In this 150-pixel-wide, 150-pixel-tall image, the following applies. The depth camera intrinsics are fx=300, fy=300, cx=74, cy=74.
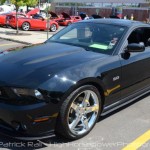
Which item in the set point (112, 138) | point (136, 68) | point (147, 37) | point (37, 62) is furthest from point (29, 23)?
point (112, 138)

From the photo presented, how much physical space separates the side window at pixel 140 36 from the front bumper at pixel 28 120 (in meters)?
2.14

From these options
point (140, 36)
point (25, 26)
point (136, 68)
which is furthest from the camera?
point (25, 26)

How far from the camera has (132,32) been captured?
5023 mm

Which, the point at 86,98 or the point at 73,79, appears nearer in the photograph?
the point at 73,79

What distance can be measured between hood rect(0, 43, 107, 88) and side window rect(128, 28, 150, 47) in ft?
3.01

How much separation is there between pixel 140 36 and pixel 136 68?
0.84 metres

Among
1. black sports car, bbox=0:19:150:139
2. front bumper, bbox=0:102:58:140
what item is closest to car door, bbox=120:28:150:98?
black sports car, bbox=0:19:150:139

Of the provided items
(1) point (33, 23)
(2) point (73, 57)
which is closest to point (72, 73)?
(2) point (73, 57)

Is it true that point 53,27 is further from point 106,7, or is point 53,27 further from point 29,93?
point 106,7

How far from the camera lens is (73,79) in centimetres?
368

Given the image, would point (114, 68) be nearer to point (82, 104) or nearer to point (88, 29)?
point (82, 104)

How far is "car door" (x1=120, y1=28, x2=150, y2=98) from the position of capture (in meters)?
4.64

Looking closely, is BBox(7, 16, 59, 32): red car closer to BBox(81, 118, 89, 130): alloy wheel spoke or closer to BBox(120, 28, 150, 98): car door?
BBox(120, 28, 150, 98): car door

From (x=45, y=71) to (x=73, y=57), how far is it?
0.66 meters
